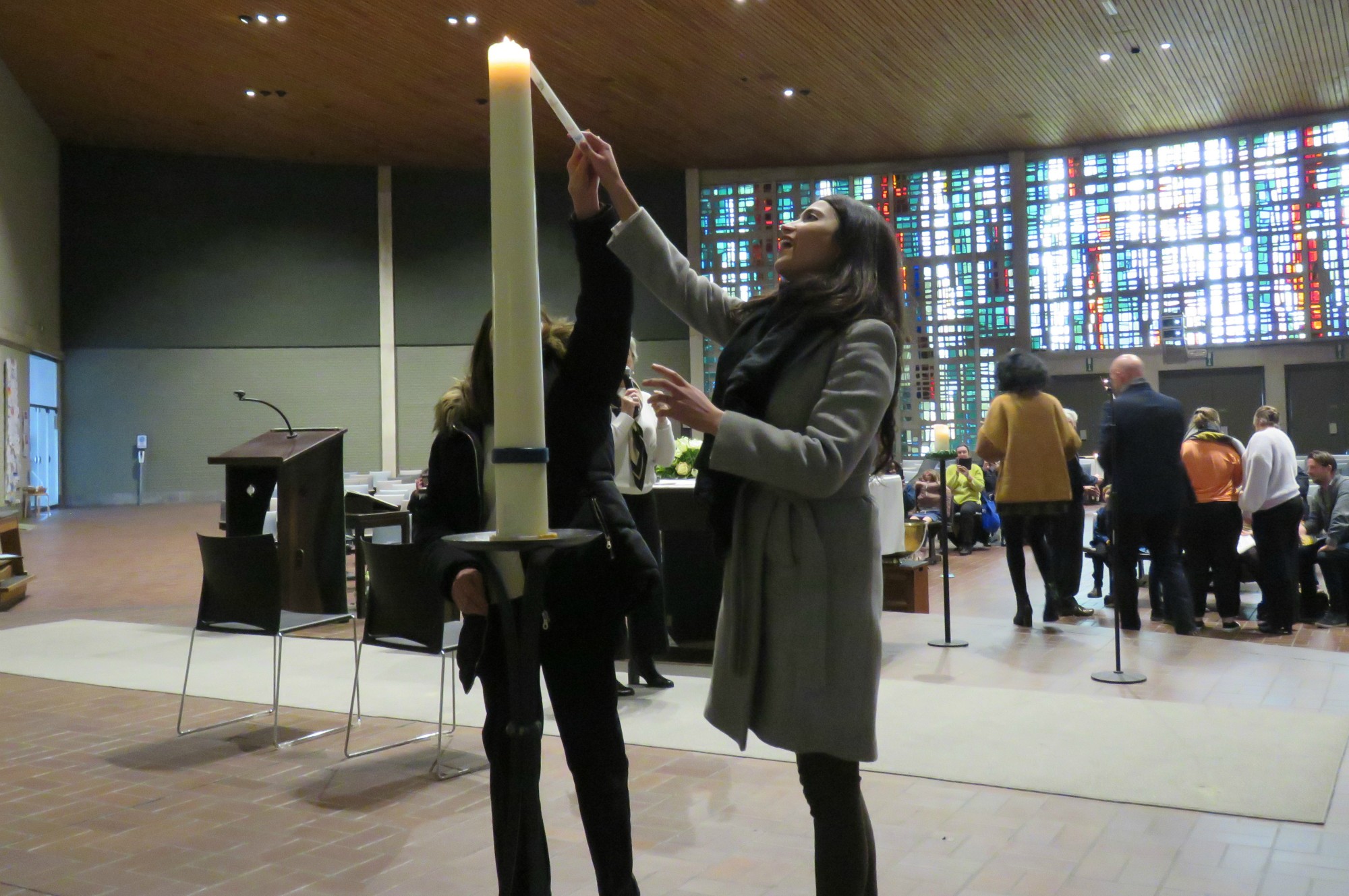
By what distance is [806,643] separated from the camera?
1.70 metres

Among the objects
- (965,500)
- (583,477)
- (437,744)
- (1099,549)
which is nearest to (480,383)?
(583,477)

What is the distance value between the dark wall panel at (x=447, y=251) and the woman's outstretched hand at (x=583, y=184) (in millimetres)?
19315

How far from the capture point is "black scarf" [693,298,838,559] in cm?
170

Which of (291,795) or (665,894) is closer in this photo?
(665,894)

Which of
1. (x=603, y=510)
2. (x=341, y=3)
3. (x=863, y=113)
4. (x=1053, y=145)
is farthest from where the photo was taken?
(x=1053, y=145)

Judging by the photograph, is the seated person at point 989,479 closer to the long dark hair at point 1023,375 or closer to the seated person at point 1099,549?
the seated person at point 1099,549

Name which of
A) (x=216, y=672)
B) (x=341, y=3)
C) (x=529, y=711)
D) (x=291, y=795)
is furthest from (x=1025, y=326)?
(x=529, y=711)

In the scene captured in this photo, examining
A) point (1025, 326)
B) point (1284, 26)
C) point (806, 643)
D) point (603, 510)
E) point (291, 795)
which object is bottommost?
point (291, 795)

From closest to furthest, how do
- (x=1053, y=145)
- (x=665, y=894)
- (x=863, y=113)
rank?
(x=665, y=894) → (x=863, y=113) → (x=1053, y=145)

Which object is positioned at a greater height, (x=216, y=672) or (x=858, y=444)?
(x=858, y=444)

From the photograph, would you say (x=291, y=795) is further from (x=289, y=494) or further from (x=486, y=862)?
(x=289, y=494)

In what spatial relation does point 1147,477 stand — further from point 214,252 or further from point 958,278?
point 214,252

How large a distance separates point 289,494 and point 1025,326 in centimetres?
1780

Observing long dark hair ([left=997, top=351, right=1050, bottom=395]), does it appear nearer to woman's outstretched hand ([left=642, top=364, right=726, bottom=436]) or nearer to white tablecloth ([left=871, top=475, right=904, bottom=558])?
white tablecloth ([left=871, top=475, right=904, bottom=558])
